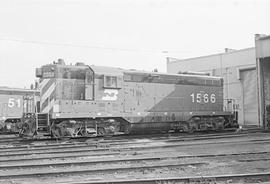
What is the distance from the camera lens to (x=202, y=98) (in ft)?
61.3

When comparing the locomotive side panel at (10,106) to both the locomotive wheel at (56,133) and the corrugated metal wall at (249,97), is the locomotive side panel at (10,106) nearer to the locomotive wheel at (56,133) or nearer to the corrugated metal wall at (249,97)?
the locomotive wheel at (56,133)

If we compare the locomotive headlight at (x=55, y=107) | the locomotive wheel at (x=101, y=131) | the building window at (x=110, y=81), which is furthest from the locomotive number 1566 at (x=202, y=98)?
the locomotive headlight at (x=55, y=107)

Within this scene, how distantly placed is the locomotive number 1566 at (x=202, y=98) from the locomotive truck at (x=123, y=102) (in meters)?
0.06

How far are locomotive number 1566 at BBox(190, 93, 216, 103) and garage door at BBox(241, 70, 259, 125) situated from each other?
11.1 metres

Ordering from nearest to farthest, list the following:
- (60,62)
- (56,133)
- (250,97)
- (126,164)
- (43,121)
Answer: (126,164) < (43,121) < (56,133) < (60,62) < (250,97)

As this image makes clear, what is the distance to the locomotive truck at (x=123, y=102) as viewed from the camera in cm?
1387

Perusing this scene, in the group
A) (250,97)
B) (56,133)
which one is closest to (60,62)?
(56,133)

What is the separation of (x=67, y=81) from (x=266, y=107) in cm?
1157

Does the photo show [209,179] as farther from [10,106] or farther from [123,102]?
[10,106]

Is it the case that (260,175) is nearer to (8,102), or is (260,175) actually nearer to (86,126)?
(86,126)

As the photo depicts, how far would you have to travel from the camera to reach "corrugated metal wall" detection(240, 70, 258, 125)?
94.1 ft

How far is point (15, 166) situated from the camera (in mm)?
7668

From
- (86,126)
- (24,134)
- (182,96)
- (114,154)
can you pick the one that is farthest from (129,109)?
(114,154)

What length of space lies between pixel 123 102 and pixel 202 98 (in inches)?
212
